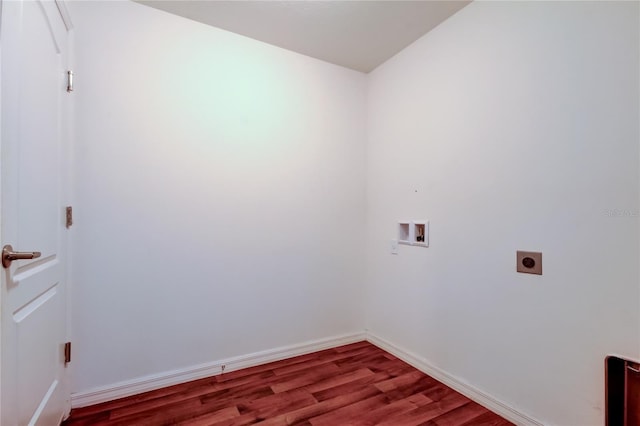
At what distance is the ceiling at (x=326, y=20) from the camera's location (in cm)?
191

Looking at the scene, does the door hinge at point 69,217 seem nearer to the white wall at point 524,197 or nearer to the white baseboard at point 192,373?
the white baseboard at point 192,373

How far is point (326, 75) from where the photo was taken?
102 inches

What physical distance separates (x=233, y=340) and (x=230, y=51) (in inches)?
82.4

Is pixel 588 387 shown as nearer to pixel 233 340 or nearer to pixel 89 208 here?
pixel 233 340

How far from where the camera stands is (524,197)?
1614mm

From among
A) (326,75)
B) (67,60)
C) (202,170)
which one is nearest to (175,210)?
(202,170)

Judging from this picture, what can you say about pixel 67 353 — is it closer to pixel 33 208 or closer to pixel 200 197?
pixel 33 208

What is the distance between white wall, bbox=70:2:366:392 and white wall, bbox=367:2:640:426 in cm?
65

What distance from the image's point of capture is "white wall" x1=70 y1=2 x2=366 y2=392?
1.80m

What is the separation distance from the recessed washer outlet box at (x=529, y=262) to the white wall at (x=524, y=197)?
0.10 feet

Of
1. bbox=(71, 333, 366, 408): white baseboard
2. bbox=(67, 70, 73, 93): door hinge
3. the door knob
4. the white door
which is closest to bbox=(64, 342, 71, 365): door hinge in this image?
the white door

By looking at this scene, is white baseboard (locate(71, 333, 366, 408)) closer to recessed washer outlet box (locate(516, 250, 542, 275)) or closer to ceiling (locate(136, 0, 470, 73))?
recessed washer outlet box (locate(516, 250, 542, 275))

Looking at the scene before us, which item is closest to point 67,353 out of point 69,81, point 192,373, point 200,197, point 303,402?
point 192,373

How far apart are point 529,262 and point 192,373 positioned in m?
2.17
